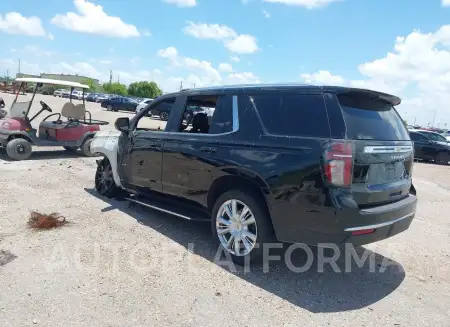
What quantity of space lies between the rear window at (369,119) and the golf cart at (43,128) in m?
8.35

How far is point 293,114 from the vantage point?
3.91 m

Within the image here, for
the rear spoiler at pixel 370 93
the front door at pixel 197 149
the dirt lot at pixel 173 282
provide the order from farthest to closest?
the front door at pixel 197 149 → the rear spoiler at pixel 370 93 → the dirt lot at pixel 173 282

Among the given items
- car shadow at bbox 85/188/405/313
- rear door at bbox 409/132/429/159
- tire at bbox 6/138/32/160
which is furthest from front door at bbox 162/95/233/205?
rear door at bbox 409/132/429/159

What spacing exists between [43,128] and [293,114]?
8919mm

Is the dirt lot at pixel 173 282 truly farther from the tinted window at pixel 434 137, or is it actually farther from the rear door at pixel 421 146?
the tinted window at pixel 434 137

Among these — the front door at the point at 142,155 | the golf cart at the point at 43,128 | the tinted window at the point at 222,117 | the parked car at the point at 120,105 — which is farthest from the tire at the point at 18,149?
the parked car at the point at 120,105

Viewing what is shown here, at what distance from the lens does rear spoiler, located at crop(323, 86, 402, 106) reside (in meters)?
3.74

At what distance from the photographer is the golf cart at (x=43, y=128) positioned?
32.1ft

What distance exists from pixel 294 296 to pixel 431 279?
1.74 m

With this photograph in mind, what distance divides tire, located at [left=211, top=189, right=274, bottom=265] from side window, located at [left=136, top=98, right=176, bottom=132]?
5.00 ft

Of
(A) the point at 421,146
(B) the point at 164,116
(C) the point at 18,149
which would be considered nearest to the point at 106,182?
(B) the point at 164,116

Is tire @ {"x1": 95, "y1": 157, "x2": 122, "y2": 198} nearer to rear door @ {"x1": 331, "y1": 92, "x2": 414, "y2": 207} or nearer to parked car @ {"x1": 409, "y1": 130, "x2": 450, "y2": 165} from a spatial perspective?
rear door @ {"x1": 331, "y1": 92, "x2": 414, "y2": 207}

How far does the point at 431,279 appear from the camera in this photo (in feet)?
14.3

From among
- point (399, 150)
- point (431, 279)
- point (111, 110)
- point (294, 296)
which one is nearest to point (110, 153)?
point (294, 296)
